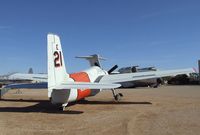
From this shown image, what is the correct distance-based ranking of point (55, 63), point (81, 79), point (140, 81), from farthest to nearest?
1. point (140, 81)
2. point (81, 79)
3. point (55, 63)

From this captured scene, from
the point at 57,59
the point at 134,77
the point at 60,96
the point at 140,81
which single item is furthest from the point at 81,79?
the point at 140,81

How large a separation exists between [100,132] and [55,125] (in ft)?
7.17

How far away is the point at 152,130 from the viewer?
10.1m

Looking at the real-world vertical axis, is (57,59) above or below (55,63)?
above

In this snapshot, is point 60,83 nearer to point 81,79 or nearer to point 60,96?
point 60,96

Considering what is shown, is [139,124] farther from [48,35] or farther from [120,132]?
[48,35]

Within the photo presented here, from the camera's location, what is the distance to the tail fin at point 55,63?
49.9 ft

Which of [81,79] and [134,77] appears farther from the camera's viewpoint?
[134,77]

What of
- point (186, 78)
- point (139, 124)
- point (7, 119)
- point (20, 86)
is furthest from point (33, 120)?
point (186, 78)

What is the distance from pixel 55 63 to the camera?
52.1 feet

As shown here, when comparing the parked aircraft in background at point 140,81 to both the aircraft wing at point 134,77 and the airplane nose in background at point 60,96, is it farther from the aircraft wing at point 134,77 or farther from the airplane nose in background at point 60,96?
the airplane nose in background at point 60,96

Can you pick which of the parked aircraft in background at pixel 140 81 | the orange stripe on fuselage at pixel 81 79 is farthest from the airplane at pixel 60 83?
the parked aircraft in background at pixel 140 81

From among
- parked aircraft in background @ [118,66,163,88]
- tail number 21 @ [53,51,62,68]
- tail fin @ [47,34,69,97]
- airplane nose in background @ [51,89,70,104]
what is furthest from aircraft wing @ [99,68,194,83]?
parked aircraft in background @ [118,66,163,88]

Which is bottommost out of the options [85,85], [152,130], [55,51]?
[152,130]
